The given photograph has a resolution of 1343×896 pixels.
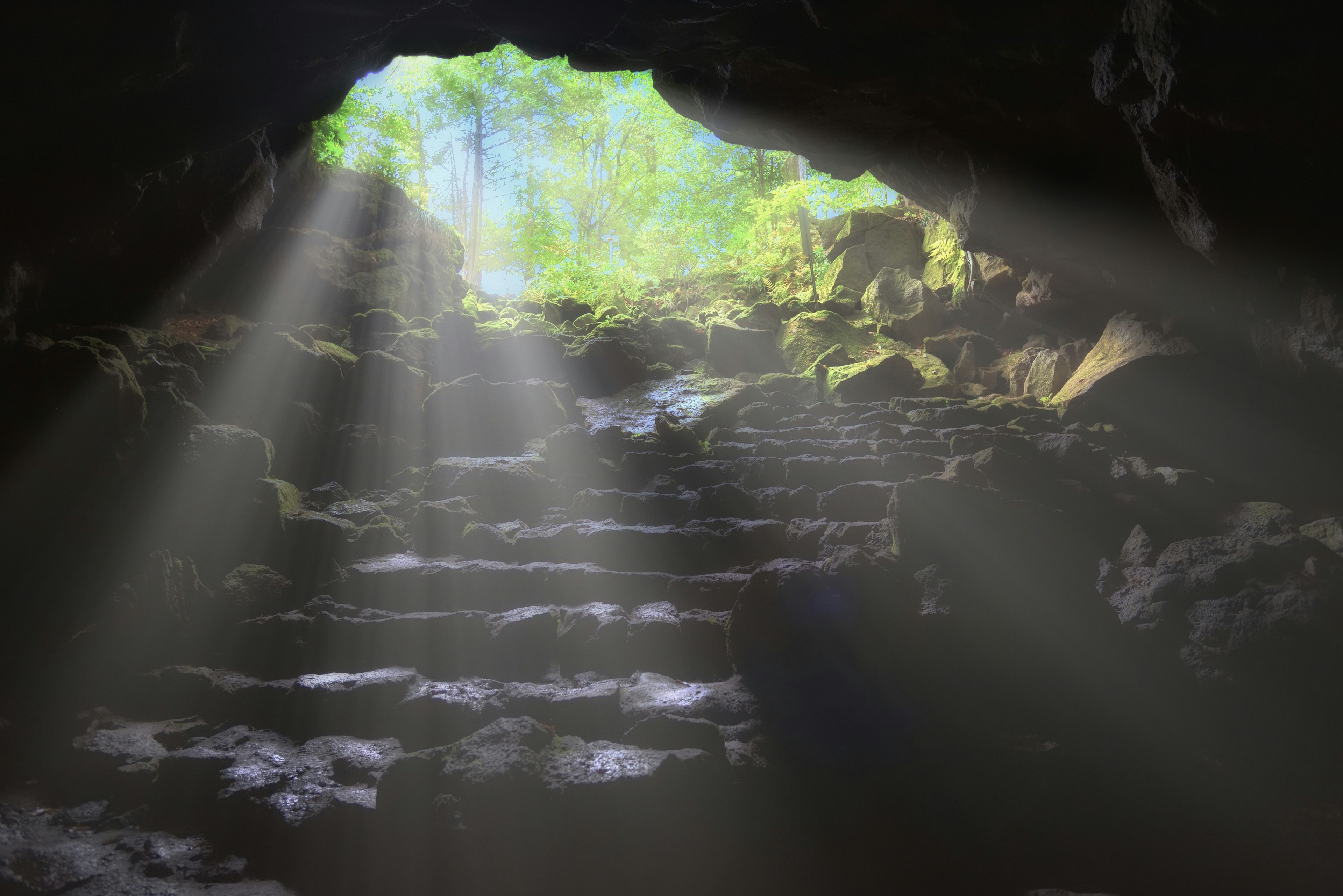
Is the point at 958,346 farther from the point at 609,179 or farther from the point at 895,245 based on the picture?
the point at 609,179

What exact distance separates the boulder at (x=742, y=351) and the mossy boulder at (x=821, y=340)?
0.41m

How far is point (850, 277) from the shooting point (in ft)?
74.5

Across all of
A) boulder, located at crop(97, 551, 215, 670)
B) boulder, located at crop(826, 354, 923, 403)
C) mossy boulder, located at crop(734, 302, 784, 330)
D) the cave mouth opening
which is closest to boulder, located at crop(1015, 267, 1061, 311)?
the cave mouth opening

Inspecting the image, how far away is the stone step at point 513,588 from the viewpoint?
307 inches

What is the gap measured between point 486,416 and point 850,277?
49.4ft

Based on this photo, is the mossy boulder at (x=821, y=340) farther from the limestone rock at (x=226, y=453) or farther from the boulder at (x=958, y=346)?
the limestone rock at (x=226, y=453)

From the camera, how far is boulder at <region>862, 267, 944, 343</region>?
1959 cm

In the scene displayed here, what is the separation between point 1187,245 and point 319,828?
12.2m

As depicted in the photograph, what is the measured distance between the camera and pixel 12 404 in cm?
690

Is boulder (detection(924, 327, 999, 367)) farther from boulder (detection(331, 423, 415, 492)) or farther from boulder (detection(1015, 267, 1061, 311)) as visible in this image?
boulder (detection(331, 423, 415, 492))

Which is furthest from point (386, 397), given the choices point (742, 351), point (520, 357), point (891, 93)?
point (742, 351)

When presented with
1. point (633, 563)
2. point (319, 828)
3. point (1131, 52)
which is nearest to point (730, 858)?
→ point (319, 828)

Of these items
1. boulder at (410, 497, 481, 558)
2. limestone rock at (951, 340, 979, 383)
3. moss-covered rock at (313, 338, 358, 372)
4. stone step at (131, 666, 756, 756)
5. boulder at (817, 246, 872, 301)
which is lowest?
stone step at (131, 666, 756, 756)

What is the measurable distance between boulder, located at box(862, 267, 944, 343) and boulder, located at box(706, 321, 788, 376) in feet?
12.5
